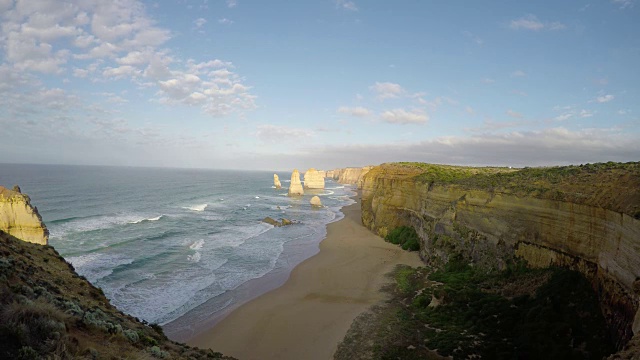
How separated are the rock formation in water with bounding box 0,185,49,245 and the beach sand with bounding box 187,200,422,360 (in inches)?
596

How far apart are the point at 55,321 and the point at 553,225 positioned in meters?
19.4

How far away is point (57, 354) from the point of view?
221 inches

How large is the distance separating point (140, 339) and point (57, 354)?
130 inches

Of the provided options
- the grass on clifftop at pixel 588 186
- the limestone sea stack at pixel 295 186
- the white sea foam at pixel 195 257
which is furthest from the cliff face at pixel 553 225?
the limestone sea stack at pixel 295 186

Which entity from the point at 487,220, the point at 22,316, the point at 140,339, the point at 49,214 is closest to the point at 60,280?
the point at 140,339

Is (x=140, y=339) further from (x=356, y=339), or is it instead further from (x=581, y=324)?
(x=581, y=324)

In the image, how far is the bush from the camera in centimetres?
3269

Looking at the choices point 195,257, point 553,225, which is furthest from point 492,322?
point 195,257

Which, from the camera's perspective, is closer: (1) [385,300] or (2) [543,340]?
(2) [543,340]

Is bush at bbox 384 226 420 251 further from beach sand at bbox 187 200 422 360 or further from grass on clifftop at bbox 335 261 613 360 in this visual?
grass on clifftop at bbox 335 261 613 360

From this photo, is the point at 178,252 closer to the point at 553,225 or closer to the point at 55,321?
the point at 55,321

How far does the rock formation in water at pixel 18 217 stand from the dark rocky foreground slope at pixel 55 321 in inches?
578

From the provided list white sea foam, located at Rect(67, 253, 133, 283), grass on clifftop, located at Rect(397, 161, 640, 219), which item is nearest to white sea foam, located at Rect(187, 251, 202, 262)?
white sea foam, located at Rect(67, 253, 133, 283)

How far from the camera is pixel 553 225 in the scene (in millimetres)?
16594
